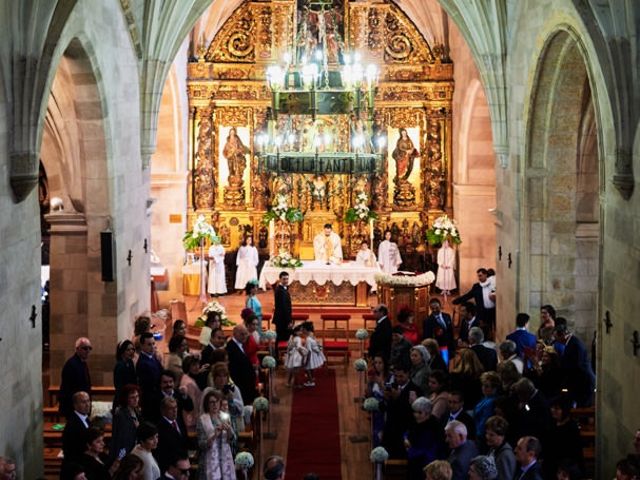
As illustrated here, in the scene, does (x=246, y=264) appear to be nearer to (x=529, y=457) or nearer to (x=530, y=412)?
(x=530, y=412)

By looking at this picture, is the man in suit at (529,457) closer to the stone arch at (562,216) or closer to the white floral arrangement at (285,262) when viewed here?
the stone arch at (562,216)

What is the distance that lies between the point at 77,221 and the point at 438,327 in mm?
5198

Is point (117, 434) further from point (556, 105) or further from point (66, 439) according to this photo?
point (556, 105)

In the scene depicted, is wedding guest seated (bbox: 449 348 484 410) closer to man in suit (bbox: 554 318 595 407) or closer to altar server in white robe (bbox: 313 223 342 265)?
man in suit (bbox: 554 318 595 407)

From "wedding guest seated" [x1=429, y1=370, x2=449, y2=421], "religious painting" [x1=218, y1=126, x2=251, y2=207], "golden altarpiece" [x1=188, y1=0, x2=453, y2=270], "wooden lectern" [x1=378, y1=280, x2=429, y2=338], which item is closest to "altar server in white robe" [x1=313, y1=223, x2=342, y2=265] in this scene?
"golden altarpiece" [x1=188, y1=0, x2=453, y2=270]

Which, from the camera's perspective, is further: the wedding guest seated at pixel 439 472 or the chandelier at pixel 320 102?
the chandelier at pixel 320 102

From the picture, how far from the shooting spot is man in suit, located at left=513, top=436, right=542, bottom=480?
10234mm

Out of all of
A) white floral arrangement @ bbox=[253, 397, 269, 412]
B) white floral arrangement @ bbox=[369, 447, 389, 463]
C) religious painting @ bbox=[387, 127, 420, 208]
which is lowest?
white floral arrangement @ bbox=[369, 447, 389, 463]

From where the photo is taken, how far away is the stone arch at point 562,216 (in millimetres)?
17766

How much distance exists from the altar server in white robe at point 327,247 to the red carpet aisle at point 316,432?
5991 mm

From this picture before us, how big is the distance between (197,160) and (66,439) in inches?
647

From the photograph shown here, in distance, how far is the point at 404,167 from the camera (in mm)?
28047

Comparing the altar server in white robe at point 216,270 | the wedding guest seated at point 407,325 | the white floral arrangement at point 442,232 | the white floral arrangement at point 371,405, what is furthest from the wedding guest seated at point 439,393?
the altar server in white robe at point 216,270

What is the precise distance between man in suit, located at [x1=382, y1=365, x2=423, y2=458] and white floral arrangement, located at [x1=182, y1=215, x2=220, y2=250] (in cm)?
1305
